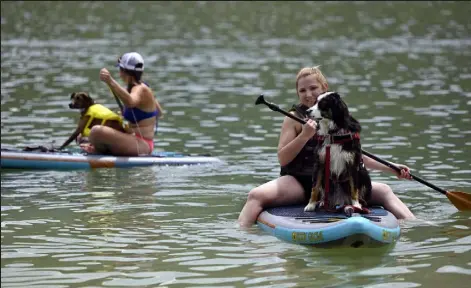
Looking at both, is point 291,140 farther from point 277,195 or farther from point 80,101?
point 80,101

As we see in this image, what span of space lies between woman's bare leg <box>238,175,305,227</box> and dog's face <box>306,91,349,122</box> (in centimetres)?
91

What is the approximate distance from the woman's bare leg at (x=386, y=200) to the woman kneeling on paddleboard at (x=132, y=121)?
4.42 meters

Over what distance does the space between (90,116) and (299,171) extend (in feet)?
16.8

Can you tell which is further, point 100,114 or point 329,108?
point 100,114

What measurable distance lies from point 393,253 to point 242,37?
88.4 feet

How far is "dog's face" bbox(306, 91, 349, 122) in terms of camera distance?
7.86 meters

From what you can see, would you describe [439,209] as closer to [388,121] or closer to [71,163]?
[71,163]

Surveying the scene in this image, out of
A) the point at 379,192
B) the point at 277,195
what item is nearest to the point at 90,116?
the point at 277,195

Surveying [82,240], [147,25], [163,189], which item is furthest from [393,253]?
[147,25]

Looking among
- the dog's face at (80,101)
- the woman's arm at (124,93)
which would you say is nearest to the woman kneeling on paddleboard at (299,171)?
the woman's arm at (124,93)

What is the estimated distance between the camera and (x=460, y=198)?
381 inches

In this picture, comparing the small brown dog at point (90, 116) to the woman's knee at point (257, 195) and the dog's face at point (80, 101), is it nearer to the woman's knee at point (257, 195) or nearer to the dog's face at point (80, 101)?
the dog's face at point (80, 101)

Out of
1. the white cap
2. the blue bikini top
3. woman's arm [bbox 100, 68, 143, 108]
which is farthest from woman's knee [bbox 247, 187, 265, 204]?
the blue bikini top

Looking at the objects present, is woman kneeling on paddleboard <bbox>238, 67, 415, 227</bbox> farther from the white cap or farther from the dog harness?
the white cap
